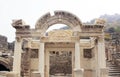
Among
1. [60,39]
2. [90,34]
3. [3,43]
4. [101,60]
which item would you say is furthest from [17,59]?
[3,43]

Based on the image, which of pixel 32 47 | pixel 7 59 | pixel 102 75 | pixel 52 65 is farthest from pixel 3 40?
pixel 102 75

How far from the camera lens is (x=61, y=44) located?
2264cm

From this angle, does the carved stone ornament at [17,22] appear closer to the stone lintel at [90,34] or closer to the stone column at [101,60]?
the stone lintel at [90,34]

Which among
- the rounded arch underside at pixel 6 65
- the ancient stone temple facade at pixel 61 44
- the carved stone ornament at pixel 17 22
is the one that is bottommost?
the rounded arch underside at pixel 6 65

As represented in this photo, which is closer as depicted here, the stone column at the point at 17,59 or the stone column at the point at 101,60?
the stone column at the point at 101,60

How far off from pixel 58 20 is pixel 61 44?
3262 millimetres

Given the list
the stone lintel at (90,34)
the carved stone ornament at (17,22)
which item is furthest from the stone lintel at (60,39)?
the carved stone ornament at (17,22)

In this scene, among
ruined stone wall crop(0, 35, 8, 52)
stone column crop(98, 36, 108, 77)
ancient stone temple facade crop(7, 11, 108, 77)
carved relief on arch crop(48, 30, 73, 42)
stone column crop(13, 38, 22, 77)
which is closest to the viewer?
stone column crop(98, 36, 108, 77)

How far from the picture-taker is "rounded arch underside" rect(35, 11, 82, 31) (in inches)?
782

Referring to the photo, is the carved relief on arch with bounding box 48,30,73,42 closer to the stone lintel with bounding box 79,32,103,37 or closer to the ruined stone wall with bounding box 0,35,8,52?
the stone lintel with bounding box 79,32,103,37

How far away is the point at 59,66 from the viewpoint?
30578mm

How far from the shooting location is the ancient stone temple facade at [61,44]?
1984cm

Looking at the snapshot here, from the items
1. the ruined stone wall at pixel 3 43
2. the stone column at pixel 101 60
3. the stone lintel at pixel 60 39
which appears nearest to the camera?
the stone column at pixel 101 60

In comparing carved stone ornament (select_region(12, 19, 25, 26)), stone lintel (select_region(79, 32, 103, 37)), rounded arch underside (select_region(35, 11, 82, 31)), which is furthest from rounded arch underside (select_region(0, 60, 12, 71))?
stone lintel (select_region(79, 32, 103, 37))
